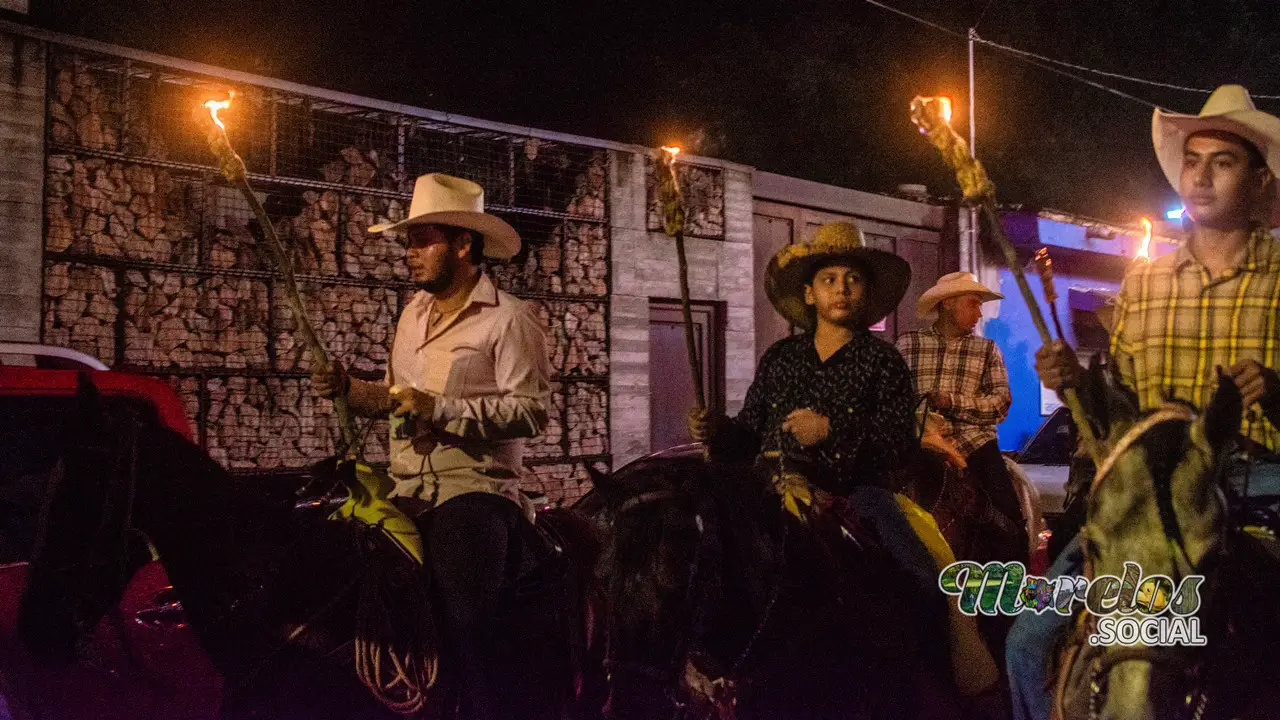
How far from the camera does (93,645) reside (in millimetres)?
3770

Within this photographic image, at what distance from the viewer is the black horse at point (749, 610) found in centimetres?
311

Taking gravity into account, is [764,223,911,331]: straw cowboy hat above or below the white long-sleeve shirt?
above

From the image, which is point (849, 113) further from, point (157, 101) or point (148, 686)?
point (148, 686)

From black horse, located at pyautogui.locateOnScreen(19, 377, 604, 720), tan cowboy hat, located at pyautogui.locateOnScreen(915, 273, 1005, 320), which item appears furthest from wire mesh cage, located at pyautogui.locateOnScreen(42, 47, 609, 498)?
black horse, located at pyautogui.locateOnScreen(19, 377, 604, 720)

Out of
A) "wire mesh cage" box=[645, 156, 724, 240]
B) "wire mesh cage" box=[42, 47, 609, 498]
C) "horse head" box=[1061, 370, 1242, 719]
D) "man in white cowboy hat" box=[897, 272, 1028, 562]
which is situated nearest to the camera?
"horse head" box=[1061, 370, 1242, 719]

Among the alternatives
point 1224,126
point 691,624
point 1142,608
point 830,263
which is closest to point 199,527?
point 691,624

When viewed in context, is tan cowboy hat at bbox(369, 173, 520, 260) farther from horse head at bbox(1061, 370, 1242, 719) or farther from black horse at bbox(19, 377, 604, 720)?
horse head at bbox(1061, 370, 1242, 719)

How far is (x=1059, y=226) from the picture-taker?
19.7 meters

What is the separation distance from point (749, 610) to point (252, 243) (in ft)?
26.6

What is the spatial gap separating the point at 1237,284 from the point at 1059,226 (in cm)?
1778

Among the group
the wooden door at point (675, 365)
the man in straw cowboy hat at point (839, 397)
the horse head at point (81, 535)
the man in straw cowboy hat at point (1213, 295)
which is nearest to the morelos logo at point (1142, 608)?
the man in straw cowboy hat at point (1213, 295)

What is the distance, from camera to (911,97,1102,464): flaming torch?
272 centimetres

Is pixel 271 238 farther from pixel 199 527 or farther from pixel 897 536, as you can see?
pixel 897 536

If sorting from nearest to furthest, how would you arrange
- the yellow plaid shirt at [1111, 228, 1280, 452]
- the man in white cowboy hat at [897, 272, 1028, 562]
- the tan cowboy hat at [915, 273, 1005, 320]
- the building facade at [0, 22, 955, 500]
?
the yellow plaid shirt at [1111, 228, 1280, 452] < the man in white cowboy hat at [897, 272, 1028, 562] < the tan cowboy hat at [915, 273, 1005, 320] < the building facade at [0, 22, 955, 500]
